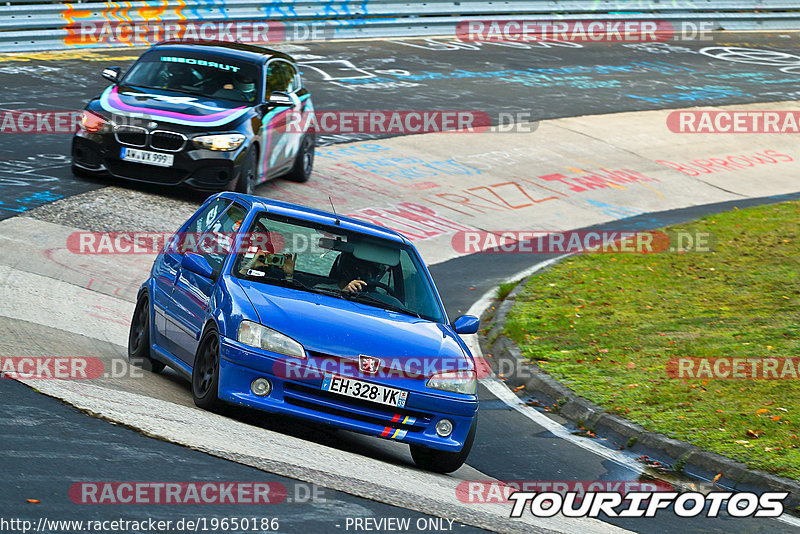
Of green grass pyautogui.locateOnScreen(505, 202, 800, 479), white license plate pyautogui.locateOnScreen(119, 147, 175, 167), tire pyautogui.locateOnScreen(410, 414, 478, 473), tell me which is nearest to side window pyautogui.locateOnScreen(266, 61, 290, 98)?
white license plate pyautogui.locateOnScreen(119, 147, 175, 167)

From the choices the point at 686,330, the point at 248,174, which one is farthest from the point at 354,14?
the point at 686,330

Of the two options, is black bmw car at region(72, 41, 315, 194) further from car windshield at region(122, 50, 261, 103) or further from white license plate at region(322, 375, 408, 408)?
white license plate at region(322, 375, 408, 408)

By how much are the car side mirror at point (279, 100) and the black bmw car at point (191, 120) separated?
0.04ft

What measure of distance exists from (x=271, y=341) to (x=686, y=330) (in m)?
6.47

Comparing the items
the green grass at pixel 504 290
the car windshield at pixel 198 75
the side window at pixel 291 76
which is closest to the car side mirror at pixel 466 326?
the green grass at pixel 504 290

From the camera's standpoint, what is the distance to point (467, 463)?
27.9ft

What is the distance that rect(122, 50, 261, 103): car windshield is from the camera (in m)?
15.4

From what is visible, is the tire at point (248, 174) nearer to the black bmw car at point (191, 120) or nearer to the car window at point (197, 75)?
the black bmw car at point (191, 120)

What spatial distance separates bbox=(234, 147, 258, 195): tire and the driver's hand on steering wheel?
694 cm

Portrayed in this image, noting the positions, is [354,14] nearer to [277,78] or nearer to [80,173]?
[277,78]

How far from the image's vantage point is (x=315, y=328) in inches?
291

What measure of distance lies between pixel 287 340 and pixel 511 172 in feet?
46.6

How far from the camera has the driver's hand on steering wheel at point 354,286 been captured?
823 cm

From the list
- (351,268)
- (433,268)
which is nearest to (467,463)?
(351,268)
